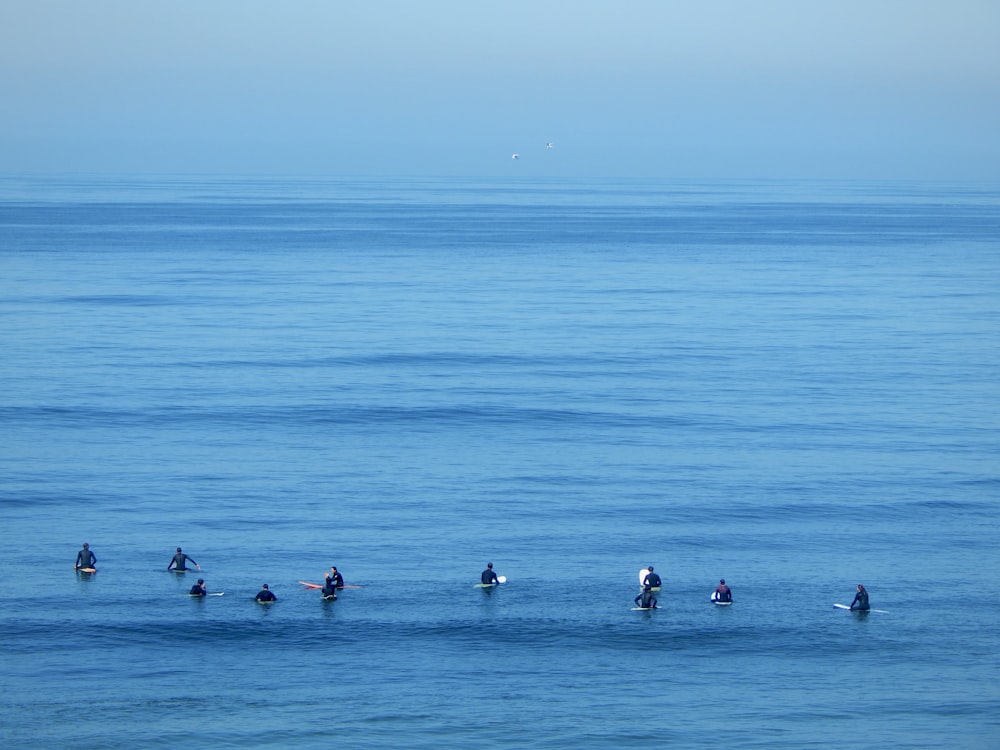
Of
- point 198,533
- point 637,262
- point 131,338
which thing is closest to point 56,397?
point 131,338

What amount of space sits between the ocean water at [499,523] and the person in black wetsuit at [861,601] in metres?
0.41

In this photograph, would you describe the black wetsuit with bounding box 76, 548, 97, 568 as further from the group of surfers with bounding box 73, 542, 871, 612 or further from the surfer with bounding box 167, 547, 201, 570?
the surfer with bounding box 167, 547, 201, 570

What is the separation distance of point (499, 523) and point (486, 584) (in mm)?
9098

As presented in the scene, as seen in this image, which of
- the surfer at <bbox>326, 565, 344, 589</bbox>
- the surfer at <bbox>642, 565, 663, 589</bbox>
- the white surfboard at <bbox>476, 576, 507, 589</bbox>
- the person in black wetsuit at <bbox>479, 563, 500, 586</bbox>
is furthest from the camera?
the white surfboard at <bbox>476, 576, 507, 589</bbox>

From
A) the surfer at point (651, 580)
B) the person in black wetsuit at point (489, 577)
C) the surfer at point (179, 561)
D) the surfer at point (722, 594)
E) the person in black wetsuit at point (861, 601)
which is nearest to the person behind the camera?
the person in black wetsuit at point (861, 601)

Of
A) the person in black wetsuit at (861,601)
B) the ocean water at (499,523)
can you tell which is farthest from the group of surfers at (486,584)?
the ocean water at (499,523)

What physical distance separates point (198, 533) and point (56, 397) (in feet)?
103

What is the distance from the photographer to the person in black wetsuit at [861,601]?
47.1 metres

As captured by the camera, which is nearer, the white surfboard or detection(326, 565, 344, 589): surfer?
detection(326, 565, 344, 589): surfer

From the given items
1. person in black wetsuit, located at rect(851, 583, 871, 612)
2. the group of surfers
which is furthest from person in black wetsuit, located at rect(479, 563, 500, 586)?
person in black wetsuit, located at rect(851, 583, 871, 612)

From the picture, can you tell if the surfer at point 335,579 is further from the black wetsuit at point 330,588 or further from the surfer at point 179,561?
the surfer at point 179,561

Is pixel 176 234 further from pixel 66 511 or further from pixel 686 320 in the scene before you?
pixel 66 511

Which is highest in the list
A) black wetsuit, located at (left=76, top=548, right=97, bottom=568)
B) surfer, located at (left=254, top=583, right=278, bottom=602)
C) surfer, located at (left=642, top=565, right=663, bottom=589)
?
black wetsuit, located at (left=76, top=548, right=97, bottom=568)

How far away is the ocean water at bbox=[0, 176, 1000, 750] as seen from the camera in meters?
40.1
